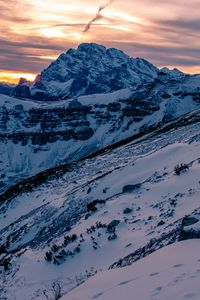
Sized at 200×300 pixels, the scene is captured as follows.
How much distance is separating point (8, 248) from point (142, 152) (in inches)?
839

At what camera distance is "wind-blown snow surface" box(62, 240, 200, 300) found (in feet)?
Answer: 23.4

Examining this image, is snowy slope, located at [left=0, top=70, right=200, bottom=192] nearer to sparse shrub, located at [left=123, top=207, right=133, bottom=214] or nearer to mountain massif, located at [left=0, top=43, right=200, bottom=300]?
mountain massif, located at [left=0, top=43, right=200, bottom=300]

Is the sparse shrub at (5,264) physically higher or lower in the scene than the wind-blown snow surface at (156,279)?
lower

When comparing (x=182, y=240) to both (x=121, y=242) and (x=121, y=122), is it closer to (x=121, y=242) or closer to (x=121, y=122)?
(x=121, y=242)

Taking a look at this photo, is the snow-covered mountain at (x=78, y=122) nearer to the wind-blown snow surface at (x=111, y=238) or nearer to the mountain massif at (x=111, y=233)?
the mountain massif at (x=111, y=233)

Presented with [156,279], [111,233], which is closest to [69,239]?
[111,233]

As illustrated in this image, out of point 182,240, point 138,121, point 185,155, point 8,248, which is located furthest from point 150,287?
point 138,121

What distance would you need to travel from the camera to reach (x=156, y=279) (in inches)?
314

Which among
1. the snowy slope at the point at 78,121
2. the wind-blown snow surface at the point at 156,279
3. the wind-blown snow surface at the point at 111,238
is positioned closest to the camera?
the wind-blown snow surface at the point at 156,279

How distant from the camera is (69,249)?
602 inches

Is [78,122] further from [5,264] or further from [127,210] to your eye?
[5,264]

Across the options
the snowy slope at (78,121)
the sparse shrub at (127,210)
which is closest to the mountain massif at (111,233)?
the sparse shrub at (127,210)

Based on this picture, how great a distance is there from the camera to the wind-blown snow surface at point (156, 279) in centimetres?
713

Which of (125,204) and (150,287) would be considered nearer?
(150,287)
